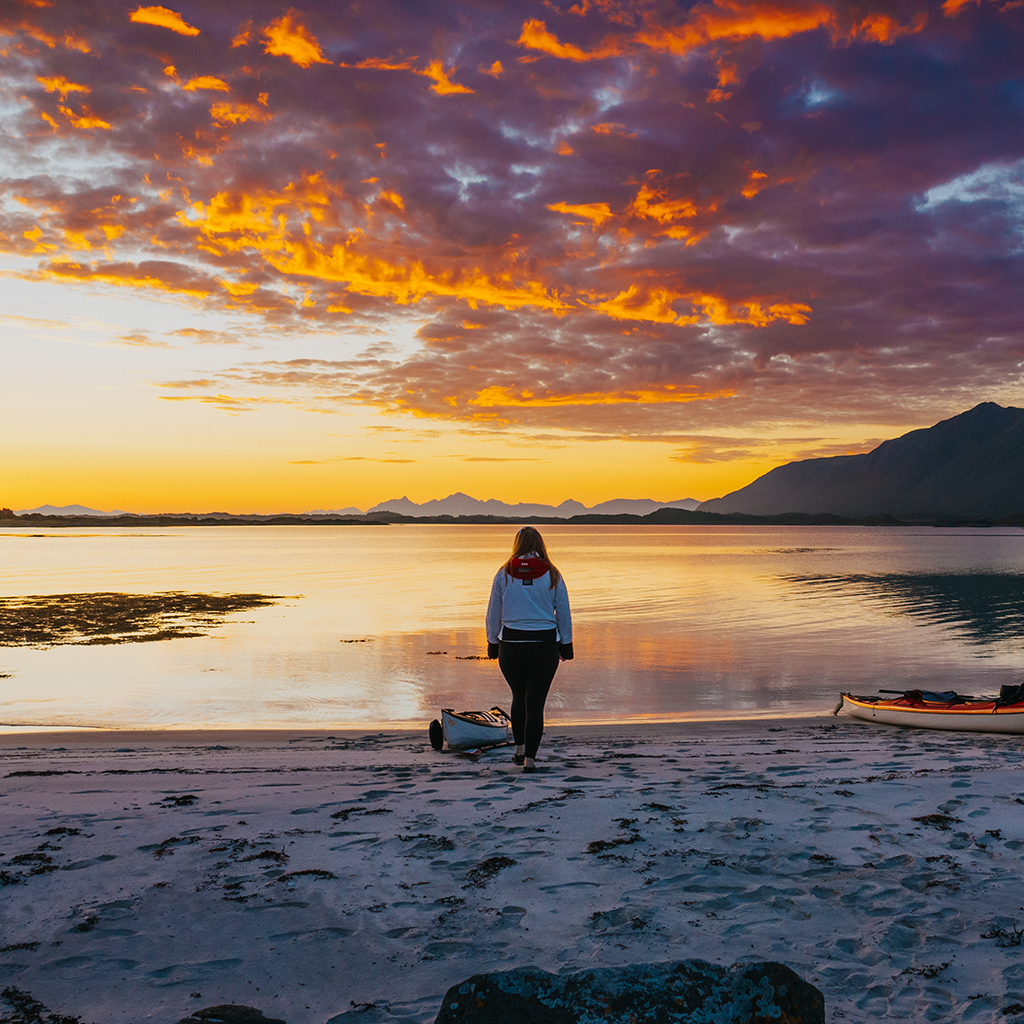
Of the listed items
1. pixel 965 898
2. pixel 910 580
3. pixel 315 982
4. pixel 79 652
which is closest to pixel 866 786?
pixel 965 898

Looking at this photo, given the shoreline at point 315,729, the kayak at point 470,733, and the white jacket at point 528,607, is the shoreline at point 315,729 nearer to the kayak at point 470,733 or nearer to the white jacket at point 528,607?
the kayak at point 470,733

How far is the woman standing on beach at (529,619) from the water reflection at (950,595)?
1042 inches

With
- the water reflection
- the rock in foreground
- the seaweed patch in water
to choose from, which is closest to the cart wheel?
the rock in foreground

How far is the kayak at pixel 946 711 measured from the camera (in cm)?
1290

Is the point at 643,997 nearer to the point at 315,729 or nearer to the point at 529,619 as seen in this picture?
the point at 529,619

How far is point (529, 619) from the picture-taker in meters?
8.64

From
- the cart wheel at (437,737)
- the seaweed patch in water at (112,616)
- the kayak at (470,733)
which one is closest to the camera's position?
the kayak at (470,733)

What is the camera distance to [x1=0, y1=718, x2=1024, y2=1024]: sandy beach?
4371 mm

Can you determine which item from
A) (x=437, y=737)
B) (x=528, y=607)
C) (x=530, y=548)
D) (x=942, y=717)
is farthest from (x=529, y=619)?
(x=942, y=717)

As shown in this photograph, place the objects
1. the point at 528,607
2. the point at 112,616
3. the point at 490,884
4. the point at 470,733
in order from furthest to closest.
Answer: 1. the point at 112,616
2. the point at 470,733
3. the point at 528,607
4. the point at 490,884

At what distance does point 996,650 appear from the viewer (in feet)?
87.5

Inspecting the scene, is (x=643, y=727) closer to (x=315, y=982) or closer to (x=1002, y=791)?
(x=1002, y=791)

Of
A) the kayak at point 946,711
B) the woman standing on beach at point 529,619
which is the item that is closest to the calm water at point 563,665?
the kayak at point 946,711

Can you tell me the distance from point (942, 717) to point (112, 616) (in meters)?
33.9
